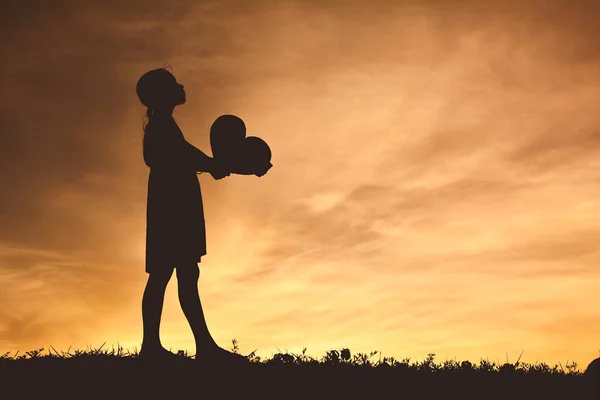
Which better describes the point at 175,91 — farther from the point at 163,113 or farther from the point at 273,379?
the point at 273,379

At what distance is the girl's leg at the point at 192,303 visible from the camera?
9016mm

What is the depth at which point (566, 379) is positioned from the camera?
382 inches

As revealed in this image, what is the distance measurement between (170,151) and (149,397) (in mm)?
2894

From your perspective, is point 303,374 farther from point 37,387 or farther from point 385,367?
point 37,387

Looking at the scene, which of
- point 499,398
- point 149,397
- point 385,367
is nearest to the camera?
point 149,397

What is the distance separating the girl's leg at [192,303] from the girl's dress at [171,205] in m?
0.14

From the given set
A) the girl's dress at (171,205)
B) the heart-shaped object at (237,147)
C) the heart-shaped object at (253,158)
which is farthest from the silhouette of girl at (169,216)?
the heart-shaped object at (253,158)

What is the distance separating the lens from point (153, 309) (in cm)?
879

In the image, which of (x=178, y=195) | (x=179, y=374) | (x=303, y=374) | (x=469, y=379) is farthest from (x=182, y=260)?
(x=469, y=379)

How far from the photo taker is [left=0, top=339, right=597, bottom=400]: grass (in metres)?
7.77

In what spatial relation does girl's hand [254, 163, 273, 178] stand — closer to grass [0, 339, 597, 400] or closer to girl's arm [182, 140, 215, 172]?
girl's arm [182, 140, 215, 172]

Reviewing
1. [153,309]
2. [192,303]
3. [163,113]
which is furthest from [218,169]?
[153,309]

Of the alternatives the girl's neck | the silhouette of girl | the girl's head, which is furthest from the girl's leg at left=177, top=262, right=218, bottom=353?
the girl's head

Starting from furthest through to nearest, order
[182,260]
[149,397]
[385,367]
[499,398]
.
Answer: [385,367]
[182,260]
[499,398]
[149,397]
